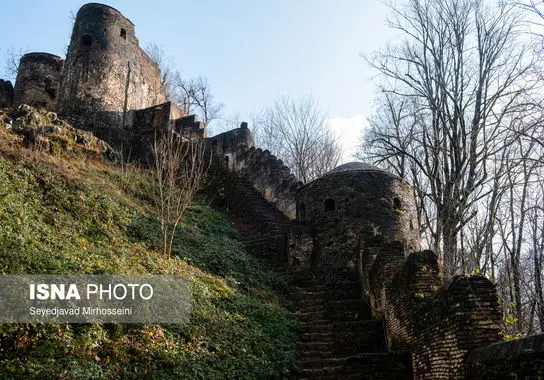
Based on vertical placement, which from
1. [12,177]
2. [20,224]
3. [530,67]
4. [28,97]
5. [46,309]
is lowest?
[46,309]

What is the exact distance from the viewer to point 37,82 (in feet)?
79.7

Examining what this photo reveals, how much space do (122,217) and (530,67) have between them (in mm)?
12542

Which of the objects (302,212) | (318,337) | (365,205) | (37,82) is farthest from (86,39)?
(318,337)

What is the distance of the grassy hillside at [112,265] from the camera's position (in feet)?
20.3

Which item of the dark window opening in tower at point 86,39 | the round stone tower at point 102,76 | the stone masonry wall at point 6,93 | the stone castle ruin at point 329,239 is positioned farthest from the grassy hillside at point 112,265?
the stone masonry wall at point 6,93

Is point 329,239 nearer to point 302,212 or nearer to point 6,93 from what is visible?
point 302,212

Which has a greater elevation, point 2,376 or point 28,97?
point 28,97

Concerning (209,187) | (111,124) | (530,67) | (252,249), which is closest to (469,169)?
(530,67)

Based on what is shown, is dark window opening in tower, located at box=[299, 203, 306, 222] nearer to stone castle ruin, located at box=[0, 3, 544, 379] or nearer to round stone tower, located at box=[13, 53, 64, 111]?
stone castle ruin, located at box=[0, 3, 544, 379]

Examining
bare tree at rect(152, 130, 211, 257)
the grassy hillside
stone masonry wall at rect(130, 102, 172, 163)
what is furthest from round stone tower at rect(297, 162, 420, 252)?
stone masonry wall at rect(130, 102, 172, 163)

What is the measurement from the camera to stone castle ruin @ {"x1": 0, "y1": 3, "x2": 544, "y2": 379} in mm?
5723

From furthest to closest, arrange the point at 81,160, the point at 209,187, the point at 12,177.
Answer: the point at 209,187 → the point at 81,160 → the point at 12,177

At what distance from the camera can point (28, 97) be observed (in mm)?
23953

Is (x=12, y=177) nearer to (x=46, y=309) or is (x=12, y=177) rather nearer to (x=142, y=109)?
(x=46, y=309)
